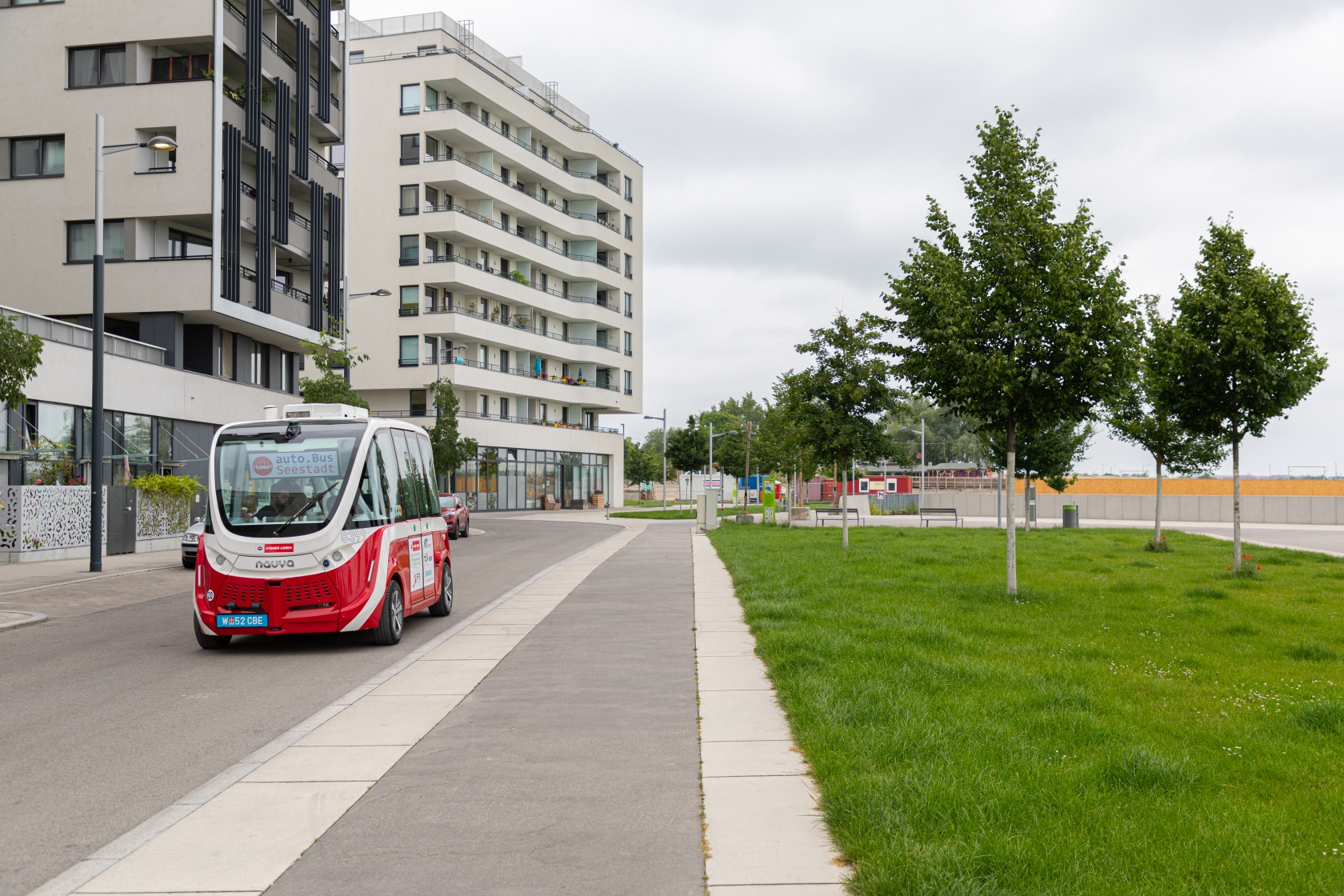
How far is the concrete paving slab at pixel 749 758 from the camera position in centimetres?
609

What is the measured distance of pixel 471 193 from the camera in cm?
6638

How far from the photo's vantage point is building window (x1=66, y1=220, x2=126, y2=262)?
116ft

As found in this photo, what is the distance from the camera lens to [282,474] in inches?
457

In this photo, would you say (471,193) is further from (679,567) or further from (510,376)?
(679,567)

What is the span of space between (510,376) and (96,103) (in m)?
34.4

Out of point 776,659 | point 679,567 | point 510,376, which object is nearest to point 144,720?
point 776,659

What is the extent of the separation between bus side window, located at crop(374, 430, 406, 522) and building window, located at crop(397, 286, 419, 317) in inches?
2064

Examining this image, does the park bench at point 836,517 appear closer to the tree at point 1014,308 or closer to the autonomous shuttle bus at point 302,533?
the tree at point 1014,308

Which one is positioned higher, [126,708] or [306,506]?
[306,506]

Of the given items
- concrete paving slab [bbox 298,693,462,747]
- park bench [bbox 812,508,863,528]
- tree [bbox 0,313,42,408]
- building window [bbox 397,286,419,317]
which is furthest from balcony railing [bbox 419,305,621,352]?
concrete paving slab [bbox 298,693,462,747]

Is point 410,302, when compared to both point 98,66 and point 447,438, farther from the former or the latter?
point 98,66

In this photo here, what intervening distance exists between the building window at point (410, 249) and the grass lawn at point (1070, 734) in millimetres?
52936

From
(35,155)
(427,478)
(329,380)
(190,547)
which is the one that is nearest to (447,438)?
A: (329,380)

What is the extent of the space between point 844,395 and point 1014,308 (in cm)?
1403
